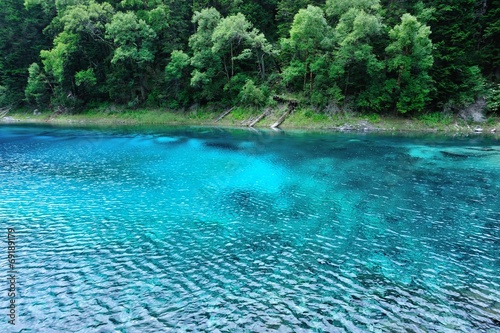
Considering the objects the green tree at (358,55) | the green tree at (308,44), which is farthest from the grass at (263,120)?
the green tree at (308,44)

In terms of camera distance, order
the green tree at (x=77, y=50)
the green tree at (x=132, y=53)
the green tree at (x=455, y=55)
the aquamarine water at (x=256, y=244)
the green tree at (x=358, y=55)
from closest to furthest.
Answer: the aquamarine water at (x=256, y=244) < the green tree at (x=358, y=55) < the green tree at (x=455, y=55) < the green tree at (x=132, y=53) < the green tree at (x=77, y=50)

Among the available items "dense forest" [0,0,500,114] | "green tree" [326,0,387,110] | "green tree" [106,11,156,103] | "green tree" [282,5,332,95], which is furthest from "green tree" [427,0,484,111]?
"green tree" [106,11,156,103]

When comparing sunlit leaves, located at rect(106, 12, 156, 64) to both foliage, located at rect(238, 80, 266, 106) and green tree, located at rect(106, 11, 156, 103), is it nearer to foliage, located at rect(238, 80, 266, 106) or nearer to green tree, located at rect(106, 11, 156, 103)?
green tree, located at rect(106, 11, 156, 103)

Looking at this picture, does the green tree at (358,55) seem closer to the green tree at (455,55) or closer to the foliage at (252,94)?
the green tree at (455,55)

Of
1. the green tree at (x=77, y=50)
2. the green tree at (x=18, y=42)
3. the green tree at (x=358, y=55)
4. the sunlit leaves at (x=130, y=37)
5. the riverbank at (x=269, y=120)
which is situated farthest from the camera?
the green tree at (x=18, y=42)

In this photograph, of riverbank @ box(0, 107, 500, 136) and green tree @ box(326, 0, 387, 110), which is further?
riverbank @ box(0, 107, 500, 136)

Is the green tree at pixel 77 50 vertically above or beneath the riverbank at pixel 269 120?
above
